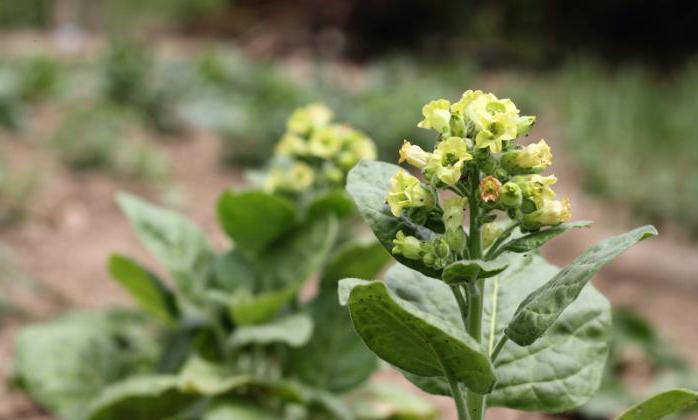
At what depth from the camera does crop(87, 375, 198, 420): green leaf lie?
2.15 metres

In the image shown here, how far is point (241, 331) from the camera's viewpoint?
2240 millimetres

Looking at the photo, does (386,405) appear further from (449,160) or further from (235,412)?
(449,160)

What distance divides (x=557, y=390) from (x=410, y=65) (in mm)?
7994

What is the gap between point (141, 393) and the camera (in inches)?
84.5

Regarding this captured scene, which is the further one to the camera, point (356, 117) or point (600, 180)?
point (356, 117)

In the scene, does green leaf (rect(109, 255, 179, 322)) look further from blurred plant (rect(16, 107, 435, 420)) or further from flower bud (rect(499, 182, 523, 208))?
flower bud (rect(499, 182, 523, 208))

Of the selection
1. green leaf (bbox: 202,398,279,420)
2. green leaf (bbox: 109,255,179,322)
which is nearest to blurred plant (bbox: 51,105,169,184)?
green leaf (bbox: 109,255,179,322)

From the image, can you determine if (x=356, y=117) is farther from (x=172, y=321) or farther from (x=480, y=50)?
(x=480, y=50)

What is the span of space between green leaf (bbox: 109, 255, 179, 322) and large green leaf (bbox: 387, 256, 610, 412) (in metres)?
0.93

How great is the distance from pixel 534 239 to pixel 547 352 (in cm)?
33

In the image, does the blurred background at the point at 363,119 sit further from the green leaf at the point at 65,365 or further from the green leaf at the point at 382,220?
the green leaf at the point at 382,220

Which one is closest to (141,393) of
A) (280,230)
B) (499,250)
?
(280,230)

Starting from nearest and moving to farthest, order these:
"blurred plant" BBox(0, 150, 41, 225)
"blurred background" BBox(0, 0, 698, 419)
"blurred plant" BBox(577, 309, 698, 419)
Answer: "blurred plant" BBox(577, 309, 698, 419), "blurred background" BBox(0, 0, 698, 419), "blurred plant" BBox(0, 150, 41, 225)

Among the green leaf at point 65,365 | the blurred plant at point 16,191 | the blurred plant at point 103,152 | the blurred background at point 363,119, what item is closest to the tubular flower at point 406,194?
the green leaf at point 65,365
